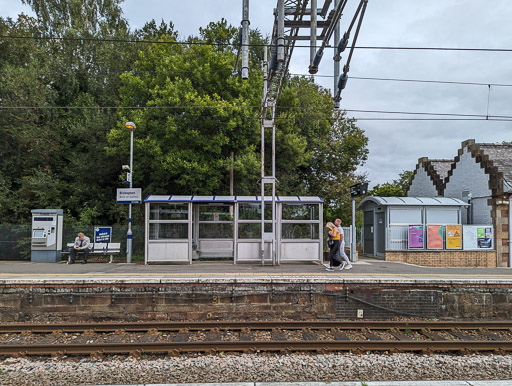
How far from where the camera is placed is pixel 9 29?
23.5 meters

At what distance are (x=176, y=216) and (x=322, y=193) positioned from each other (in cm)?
1489

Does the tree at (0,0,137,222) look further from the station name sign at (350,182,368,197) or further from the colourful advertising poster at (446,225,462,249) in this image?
the colourful advertising poster at (446,225,462,249)

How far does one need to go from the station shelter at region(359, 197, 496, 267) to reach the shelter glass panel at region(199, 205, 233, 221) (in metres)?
6.86

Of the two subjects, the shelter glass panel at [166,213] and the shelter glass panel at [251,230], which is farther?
the shelter glass panel at [251,230]

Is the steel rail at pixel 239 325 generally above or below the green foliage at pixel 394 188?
below

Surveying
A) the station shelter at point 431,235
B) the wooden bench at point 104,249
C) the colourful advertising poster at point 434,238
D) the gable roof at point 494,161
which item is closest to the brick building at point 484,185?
the gable roof at point 494,161

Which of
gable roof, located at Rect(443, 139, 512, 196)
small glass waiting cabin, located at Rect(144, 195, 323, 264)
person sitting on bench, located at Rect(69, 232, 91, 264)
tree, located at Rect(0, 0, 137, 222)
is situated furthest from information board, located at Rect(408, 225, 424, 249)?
tree, located at Rect(0, 0, 137, 222)

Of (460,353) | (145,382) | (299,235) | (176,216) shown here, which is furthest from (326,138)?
(145,382)

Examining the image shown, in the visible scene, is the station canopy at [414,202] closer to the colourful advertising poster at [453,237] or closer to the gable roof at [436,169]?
the colourful advertising poster at [453,237]

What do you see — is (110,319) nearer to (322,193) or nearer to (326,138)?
(322,193)

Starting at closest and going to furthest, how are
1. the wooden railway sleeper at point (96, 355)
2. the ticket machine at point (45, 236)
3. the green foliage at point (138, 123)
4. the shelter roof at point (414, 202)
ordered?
the wooden railway sleeper at point (96, 355) → the ticket machine at point (45, 236) → the shelter roof at point (414, 202) → the green foliage at point (138, 123)

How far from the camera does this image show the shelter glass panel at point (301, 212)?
13719 mm

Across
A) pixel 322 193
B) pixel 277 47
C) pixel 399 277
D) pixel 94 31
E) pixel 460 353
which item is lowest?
pixel 460 353

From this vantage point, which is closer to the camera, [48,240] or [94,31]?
[48,240]
